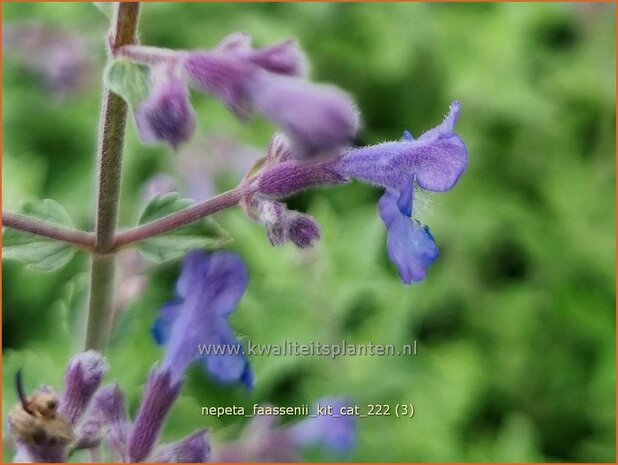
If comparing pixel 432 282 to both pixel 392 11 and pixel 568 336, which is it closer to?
pixel 568 336

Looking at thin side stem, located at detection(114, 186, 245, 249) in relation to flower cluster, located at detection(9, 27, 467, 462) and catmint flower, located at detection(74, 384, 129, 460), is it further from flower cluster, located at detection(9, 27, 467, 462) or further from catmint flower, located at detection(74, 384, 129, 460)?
catmint flower, located at detection(74, 384, 129, 460)

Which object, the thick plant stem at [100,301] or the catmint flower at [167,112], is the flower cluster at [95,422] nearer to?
the thick plant stem at [100,301]

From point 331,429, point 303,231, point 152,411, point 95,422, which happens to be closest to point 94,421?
point 95,422

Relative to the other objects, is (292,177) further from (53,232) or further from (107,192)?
(53,232)

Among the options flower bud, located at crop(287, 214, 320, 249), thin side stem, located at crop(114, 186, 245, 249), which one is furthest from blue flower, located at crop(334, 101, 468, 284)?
thin side stem, located at crop(114, 186, 245, 249)

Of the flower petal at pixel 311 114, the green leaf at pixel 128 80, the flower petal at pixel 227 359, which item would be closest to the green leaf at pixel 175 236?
the flower petal at pixel 227 359

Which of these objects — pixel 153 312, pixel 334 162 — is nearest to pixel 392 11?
pixel 153 312

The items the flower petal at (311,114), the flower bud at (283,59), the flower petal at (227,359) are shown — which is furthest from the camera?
the flower petal at (227,359)
